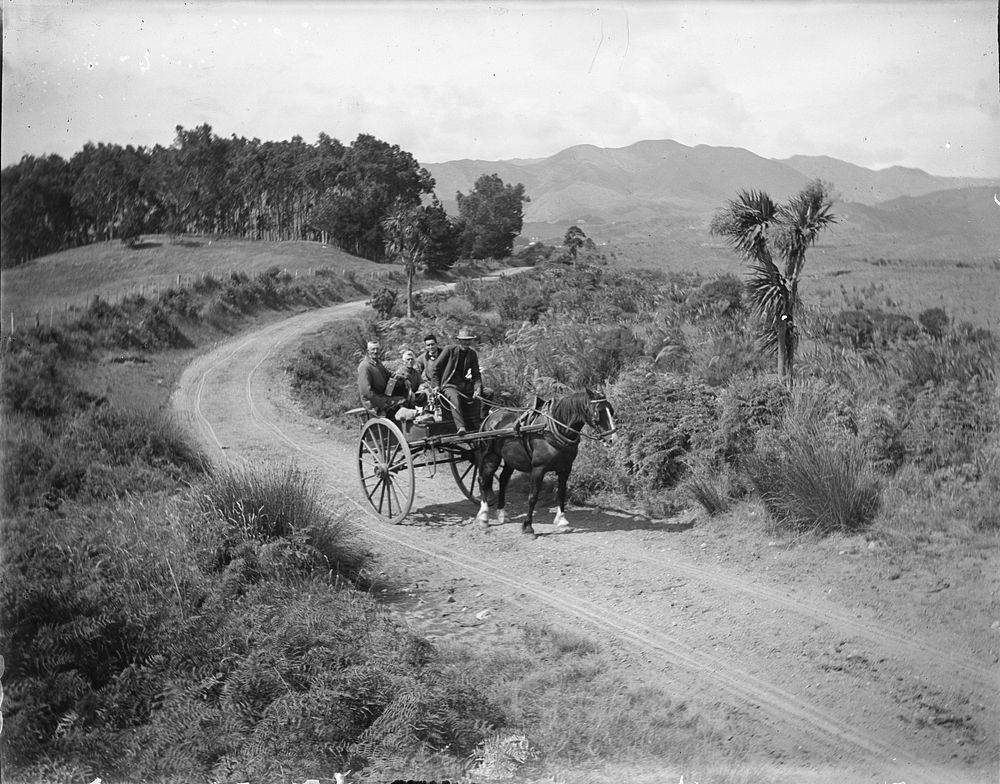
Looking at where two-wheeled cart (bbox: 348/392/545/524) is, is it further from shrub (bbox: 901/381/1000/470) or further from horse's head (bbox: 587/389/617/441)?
shrub (bbox: 901/381/1000/470)

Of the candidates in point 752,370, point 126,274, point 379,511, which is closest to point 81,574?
point 379,511

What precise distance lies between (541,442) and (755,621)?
3.71m

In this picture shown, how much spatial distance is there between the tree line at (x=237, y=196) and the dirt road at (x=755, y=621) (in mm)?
5218

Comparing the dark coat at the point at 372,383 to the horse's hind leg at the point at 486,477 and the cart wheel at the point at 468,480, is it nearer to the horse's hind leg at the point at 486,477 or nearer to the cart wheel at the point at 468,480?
the cart wheel at the point at 468,480

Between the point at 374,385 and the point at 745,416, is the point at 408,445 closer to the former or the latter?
the point at 374,385

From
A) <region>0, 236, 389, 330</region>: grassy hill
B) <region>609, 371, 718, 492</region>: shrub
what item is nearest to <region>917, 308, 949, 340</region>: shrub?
<region>609, 371, 718, 492</region>: shrub

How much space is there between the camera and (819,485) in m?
8.59

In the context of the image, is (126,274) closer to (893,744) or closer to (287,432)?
(287,432)

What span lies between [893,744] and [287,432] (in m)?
12.6

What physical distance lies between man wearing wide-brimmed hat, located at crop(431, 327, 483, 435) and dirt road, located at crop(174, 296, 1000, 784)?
1.58 metres

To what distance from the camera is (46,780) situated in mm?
4562

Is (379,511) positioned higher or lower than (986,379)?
lower

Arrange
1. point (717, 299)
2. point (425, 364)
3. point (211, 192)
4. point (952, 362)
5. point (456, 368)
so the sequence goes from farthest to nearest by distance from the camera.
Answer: point (717, 299), point (211, 192), point (952, 362), point (425, 364), point (456, 368)

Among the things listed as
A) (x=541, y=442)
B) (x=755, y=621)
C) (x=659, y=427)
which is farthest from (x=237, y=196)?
(x=755, y=621)
